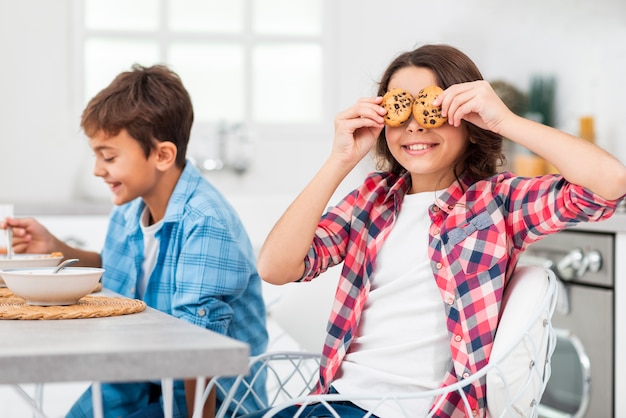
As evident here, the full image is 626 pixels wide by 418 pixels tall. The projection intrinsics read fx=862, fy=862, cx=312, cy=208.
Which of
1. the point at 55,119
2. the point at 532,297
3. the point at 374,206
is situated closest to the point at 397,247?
the point at 374,206

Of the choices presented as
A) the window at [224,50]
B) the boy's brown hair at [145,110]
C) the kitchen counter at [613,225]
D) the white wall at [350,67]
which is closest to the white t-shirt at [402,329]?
the boy's brown hair at [145,110]

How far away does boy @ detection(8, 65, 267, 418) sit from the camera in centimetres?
162

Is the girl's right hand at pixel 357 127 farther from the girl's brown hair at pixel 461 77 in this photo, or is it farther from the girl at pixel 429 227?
the girl's brown hair at pixel 461 77

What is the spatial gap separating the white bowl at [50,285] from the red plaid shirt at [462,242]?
41cm

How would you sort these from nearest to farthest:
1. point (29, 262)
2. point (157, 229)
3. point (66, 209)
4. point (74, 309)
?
point (74, 309) → point (29, 262) → point (157, 229) → point (66, 209)

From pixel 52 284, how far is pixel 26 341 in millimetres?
306

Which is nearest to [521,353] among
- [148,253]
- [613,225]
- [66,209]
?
[148,253]

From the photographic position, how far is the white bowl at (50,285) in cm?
114

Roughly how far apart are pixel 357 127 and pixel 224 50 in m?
3.06

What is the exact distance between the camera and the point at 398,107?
140 cm

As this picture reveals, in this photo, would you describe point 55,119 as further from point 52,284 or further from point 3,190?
point 52,284

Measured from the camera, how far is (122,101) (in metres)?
1.86

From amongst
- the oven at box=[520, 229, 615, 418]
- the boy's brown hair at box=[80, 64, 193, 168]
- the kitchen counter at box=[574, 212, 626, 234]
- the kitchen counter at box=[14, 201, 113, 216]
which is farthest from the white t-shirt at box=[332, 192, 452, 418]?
the kitchen counter at box=[14, 201, 113, 216]

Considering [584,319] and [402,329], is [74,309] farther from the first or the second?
[584,319]
